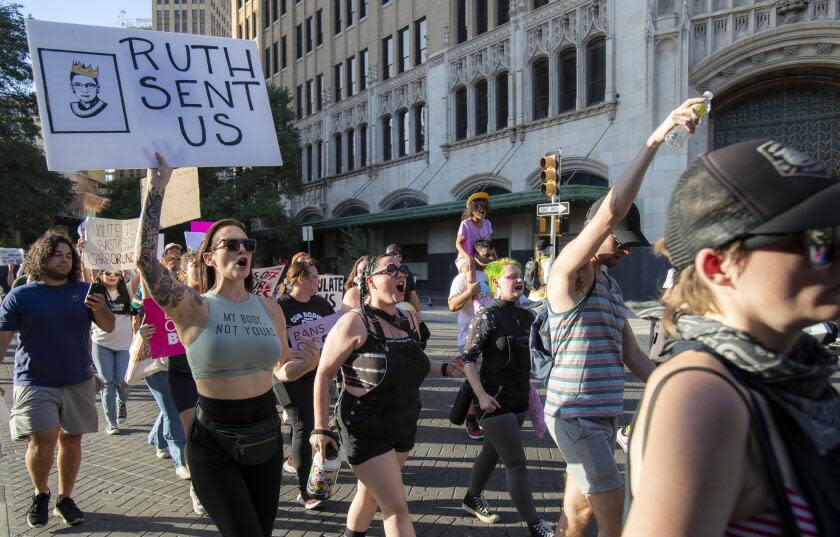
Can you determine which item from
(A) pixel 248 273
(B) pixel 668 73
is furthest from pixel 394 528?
(B) pixel 668 73

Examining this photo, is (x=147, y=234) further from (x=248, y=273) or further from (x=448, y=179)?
(x=448, y=179)

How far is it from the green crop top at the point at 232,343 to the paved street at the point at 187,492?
5.97 feet

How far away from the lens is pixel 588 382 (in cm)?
321

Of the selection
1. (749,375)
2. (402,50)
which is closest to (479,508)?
(749,375)

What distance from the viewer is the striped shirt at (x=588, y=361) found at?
3.20m

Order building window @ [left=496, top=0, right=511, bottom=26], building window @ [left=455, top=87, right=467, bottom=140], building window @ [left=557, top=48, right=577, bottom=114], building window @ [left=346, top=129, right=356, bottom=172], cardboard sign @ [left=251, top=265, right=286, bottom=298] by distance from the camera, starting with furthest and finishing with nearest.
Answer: building window @ [left=346, top=129, right=356, bottom=172]
building window @ [left=455, top=87, right=467, bottom=140]
building window @ [left=496, top=0, right=511, bottom=26]
building window @ [left=557, top=48, right=577, bottom=114]
cardboard sign @ [left=251, top=265, right=286, bottom=298]

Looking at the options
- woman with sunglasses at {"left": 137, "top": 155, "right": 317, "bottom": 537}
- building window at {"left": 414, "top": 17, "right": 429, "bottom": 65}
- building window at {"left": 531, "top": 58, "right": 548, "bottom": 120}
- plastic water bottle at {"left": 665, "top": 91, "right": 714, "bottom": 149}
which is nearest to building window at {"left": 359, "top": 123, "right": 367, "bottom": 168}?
building window at {"left": 414, "top": 17, "right": 429, "bottom": 65}

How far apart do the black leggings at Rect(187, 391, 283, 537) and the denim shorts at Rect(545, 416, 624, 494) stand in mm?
1511

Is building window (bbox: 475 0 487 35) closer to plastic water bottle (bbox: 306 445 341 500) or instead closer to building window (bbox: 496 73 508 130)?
building window (bbox: 496 73 508 130)

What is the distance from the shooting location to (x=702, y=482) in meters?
1.11

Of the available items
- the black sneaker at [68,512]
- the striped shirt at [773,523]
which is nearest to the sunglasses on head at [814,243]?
the striped shirt at [773,523]

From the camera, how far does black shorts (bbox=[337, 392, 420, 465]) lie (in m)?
3.47

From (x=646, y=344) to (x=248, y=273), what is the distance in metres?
11.7

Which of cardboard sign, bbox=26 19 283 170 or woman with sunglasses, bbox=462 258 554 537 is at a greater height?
cardboard sign, bbox=26 19 283 170
